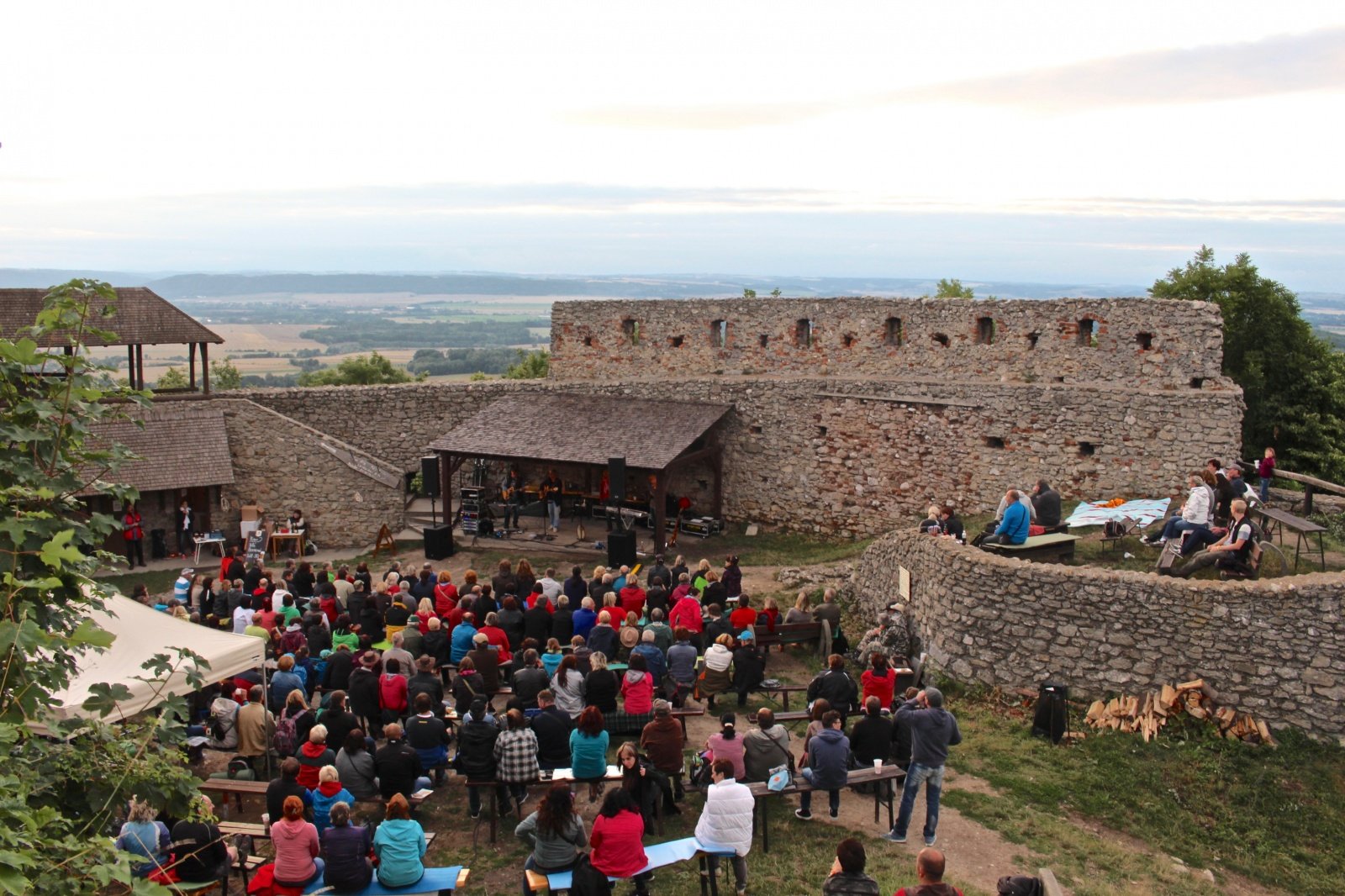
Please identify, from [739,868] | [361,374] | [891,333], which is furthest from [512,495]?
[361,374]

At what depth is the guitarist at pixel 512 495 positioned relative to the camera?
22000 mm

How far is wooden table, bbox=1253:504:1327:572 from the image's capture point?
12.5m

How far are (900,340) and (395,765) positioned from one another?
1519cm

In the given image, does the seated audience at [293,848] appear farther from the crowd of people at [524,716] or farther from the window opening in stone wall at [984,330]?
the window opening in stone wall at [984,330]

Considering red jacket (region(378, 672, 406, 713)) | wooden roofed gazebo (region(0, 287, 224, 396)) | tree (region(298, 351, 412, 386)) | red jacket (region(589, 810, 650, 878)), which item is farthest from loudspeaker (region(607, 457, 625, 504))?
tree (region(298, 351, 412, 386))

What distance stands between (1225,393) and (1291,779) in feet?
28.4

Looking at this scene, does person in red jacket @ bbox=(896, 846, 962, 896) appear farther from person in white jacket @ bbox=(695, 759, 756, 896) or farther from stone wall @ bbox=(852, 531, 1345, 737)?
stone wall @ bbox=(852, 531, 1345, 737)

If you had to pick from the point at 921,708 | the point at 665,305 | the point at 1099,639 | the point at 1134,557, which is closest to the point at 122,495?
the point at 921,708

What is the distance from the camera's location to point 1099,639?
11.6 meters

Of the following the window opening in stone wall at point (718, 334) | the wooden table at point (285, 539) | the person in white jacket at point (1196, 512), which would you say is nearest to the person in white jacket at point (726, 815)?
the person in white jacket at point (1196, 512)

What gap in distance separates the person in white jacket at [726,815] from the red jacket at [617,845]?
25.3 inches

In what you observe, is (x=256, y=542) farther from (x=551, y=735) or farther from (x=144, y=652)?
(x=551, y=735)

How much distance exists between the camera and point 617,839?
25.5ft

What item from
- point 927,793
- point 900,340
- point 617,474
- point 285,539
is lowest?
point 285,539
